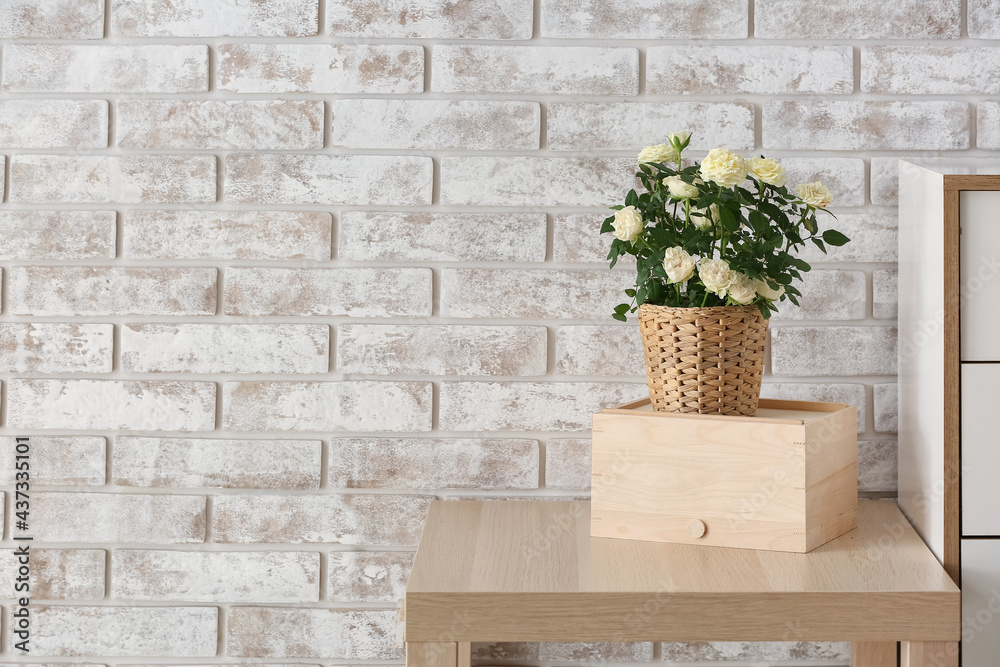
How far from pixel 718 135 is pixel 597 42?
246 mm

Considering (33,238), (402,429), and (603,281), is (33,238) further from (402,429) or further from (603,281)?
(603,281)

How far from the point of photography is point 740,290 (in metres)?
1.09

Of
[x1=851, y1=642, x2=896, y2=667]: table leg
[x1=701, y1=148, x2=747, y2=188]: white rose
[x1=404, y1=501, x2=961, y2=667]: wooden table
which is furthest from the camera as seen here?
[x1=851, y1=642, x2=896, y2=667]: table leg

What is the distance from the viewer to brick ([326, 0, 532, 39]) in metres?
1.38

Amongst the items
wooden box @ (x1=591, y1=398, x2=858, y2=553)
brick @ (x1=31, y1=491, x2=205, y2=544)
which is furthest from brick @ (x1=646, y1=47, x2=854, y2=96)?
brick @ (x1=31, y1=491, x2=205, y2=544)

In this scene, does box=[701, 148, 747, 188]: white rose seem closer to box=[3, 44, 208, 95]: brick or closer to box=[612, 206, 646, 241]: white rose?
box=[612, 206, 646, 241]: white rose

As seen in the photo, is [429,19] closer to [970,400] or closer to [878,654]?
[970,400]

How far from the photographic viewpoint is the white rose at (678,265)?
3.56 ft

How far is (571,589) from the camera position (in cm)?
98

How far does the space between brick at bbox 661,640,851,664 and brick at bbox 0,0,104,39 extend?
1.37 meters

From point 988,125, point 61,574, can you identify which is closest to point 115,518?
point 61,574

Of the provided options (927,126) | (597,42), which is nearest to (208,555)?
(597,42)

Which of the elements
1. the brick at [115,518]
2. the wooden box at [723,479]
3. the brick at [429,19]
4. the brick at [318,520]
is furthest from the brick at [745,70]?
the brick at [115,518]

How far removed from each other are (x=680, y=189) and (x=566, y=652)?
78cm
